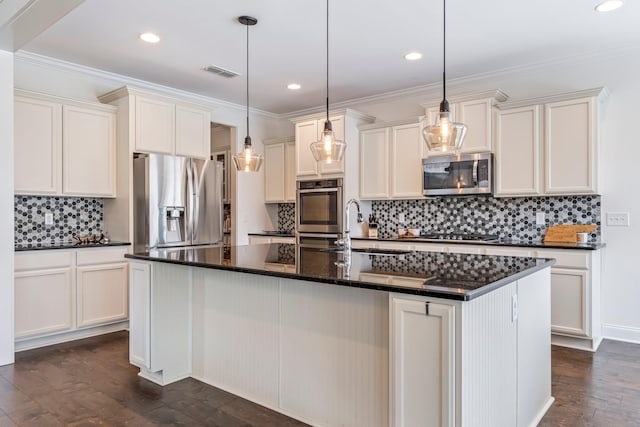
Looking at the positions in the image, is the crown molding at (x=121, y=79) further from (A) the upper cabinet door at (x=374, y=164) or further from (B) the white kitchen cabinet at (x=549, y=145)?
(B) the white kitchen cabinet at (x=549, y=145)

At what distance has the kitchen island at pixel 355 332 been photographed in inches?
66.9

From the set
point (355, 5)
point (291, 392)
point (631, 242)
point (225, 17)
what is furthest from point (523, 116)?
point (291, 392)

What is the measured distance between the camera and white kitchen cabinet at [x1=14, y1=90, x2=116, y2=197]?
381 centimetres

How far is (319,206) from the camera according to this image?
17.6ft

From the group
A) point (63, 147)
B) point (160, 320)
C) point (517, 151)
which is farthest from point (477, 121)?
point (63, 147)

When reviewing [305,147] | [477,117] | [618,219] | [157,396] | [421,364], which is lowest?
[157,396]

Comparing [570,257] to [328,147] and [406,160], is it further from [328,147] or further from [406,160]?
[328,147]

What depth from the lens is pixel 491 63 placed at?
4.34 metres

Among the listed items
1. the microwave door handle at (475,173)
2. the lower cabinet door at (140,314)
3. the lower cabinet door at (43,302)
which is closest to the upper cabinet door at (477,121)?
the microwave door handle at (475,173)

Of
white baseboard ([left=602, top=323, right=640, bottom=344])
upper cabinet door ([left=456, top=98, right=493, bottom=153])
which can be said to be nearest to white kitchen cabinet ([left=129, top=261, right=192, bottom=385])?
upper cabinet door ([left=456, top=98, right=493, bottom=153])

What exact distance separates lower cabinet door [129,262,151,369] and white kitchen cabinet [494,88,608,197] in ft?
10.9

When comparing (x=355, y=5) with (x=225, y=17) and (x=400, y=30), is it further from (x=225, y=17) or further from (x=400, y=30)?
(x=225, y=17)

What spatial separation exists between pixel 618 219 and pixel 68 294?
5.07 m

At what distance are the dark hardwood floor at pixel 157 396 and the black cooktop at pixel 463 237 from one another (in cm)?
122
